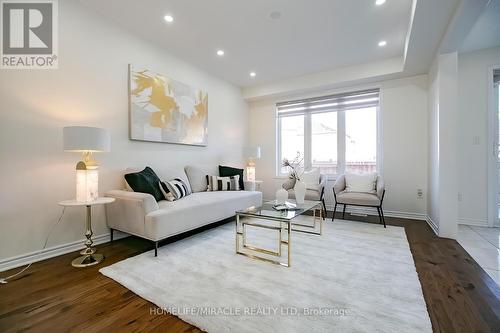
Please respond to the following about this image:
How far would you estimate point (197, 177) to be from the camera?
3854 millimetres

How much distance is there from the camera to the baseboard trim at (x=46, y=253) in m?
2.06

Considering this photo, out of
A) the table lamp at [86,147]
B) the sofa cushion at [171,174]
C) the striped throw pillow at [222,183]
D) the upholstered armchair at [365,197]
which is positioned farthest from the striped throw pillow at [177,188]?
the upholstered armchair at [365,197]

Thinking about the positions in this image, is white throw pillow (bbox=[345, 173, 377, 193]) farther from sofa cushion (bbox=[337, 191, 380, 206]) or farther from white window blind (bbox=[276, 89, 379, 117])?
white window blind (bbox=[276, 89, 379, 117])

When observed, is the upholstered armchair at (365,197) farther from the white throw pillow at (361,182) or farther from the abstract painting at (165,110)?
the abstract painting at (165,110)

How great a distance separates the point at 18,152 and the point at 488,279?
4341mm

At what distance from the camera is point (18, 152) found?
84.3 inches

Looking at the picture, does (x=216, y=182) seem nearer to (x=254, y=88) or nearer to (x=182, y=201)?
(x=182, y=201)

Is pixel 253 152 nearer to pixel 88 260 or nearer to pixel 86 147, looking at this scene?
pixel 86 147

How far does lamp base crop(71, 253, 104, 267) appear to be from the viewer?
2.15 meters

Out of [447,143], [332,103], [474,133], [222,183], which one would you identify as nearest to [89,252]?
[222,183]

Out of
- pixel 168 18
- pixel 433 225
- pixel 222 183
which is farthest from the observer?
pixel 222 183

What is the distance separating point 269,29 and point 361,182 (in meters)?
2.86

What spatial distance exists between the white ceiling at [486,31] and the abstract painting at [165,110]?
3.95 m

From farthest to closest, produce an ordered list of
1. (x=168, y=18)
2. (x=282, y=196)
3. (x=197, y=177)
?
(x=197, y=177), (x=282, y=196), (x=168, y=18)
